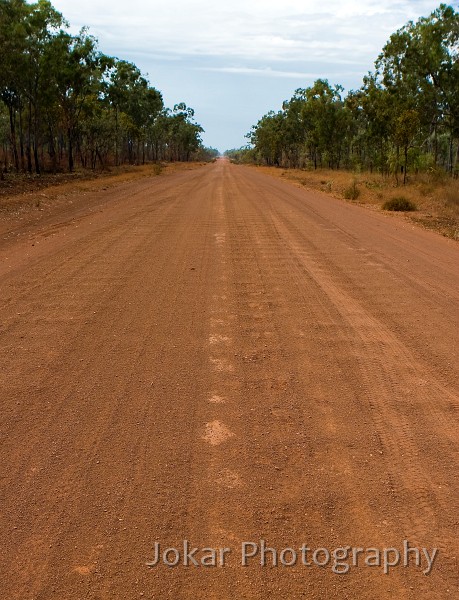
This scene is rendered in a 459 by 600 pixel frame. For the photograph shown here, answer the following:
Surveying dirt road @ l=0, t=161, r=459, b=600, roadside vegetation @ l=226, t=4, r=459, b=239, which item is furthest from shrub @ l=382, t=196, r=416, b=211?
dirt road @ l=0, t=161, r=459, b=600

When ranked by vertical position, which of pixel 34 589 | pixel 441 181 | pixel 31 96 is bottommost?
pixel 34 589

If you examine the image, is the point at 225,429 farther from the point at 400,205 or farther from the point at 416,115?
the point at 416,115

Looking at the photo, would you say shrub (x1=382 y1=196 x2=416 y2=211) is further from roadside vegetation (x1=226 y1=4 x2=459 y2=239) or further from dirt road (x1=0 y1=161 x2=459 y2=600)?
dirt road (x1=0 y1=161 x2=459 y2=600)

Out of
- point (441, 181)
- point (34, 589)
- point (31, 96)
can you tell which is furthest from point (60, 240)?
A: point (31, 96)

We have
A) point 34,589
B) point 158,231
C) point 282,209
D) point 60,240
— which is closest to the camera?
point 34,589

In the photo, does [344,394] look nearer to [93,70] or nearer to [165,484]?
[165,484]

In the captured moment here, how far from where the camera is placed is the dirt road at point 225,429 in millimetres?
2713

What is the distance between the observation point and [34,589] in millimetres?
2572

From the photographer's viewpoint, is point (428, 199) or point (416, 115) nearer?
point (428, 199)

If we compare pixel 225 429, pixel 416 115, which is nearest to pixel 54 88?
pixel 416 115

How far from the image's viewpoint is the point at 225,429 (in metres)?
3.94

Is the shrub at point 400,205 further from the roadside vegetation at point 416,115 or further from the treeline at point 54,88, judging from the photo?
the treeline at point 54,88

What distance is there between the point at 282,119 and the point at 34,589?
81.5 meters

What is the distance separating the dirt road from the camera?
2713 mm
